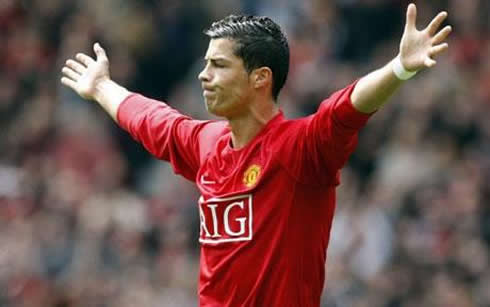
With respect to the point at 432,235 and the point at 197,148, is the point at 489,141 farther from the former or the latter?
the point at 197,148

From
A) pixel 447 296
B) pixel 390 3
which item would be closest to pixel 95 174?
pixel 390 3

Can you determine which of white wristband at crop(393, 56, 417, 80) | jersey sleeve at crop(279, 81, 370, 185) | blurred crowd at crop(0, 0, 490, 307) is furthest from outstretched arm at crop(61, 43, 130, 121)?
blurred crowd at crop(0, 0, 490, 307)

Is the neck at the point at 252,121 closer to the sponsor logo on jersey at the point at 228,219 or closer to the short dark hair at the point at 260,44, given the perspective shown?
the short dark hair at the point at 260,44

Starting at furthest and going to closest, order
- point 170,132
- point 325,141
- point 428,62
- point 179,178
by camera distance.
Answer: point 179,178
point 170,132
point 325,141
point 428,62

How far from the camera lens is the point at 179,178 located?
13.4m

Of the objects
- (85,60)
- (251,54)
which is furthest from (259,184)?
(85,60)

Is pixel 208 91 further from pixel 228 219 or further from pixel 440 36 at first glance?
pixel 440 36

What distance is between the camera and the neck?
22.4 ft

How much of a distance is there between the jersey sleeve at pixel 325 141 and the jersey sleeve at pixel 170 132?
0.71 m

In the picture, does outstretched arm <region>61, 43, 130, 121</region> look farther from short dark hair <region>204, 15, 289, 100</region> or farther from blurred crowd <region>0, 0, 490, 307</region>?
blurred crowd <region>0, 0, 490, 307</region>

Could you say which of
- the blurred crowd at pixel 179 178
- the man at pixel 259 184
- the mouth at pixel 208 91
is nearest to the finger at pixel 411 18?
the man at pixel 259 184

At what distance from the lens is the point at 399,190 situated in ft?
39.6

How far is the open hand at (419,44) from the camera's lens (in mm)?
6023

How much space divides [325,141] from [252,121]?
2.01ft
